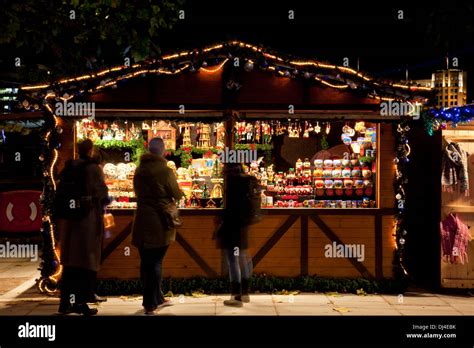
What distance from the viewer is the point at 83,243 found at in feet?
22.6

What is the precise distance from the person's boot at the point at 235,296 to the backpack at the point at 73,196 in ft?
7.32

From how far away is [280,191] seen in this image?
9.77 meters

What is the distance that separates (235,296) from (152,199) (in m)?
1.85

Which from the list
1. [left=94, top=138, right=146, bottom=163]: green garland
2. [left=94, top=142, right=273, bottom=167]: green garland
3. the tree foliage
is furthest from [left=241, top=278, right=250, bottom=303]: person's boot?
the tree foliage

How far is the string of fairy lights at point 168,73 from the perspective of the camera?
27.7 ft

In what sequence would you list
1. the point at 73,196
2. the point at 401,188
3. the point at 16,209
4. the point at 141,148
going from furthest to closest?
1. the point at 16,209
2. the point at 141,148
3. the point at 401,188
4. the point at 73,196

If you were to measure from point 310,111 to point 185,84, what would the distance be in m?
2.00

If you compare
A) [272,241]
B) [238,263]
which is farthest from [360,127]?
[238,263]

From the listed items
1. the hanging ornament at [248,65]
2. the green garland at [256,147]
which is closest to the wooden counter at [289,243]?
the green garland at [256,147]

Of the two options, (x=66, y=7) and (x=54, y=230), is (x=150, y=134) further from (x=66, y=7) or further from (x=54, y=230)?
(x=66, y=7)

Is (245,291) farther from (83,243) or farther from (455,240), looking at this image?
(455,240)

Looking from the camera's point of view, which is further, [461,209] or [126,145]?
[126,145]

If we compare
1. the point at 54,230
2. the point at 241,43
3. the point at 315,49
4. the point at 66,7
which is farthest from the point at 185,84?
the point at 315,49

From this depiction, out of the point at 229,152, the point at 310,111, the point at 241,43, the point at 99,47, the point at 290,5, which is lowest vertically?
the point at 229,152
